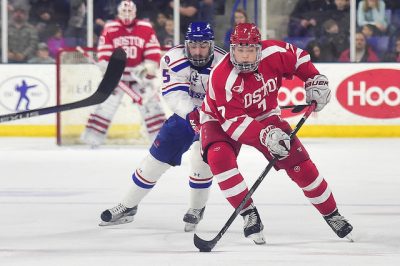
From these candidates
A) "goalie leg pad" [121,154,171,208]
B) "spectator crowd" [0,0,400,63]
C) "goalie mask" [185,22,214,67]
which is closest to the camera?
"goalie mask" [185,22,214,67]

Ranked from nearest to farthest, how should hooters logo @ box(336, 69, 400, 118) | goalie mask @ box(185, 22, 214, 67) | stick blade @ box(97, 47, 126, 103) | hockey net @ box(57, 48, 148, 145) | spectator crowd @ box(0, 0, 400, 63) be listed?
stick blade @ box(97, 47, 126, 103)
goalie mask @ box(185, 22, 214, 67)
hockey net @ box(57, 48, 148, 145)
hooters logo @ box(336, 69, 400, 118)
spectator crowd @ box(0, 0, 400, 63)

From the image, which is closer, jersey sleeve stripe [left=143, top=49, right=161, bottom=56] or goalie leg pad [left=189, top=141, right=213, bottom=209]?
goalie leg pad [left=189, top=141, right=213, bottom=209]

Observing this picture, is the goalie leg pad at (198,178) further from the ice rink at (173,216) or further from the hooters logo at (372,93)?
the hooters logo at (372,93)

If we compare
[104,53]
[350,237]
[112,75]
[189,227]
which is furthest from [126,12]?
[350,237]

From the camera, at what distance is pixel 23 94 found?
9.59 metres

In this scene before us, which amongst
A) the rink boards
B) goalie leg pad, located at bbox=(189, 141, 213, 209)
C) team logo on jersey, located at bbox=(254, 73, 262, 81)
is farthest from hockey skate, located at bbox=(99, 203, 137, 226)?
the rink boards

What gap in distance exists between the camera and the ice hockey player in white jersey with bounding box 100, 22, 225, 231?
4684 mm

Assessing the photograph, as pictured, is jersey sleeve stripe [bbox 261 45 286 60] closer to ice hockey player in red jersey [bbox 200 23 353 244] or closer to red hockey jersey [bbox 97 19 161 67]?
ice hockey player in red jersey [bbox 200 23 353 244]

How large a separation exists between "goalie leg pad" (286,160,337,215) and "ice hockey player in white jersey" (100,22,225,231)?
481 mm

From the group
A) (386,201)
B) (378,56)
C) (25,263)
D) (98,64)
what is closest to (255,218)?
(25,263)

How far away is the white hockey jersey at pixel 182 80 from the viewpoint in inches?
185

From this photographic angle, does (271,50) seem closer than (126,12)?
Yes

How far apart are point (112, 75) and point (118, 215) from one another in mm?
726

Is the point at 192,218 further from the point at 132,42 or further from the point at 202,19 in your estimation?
the point at 202,19
